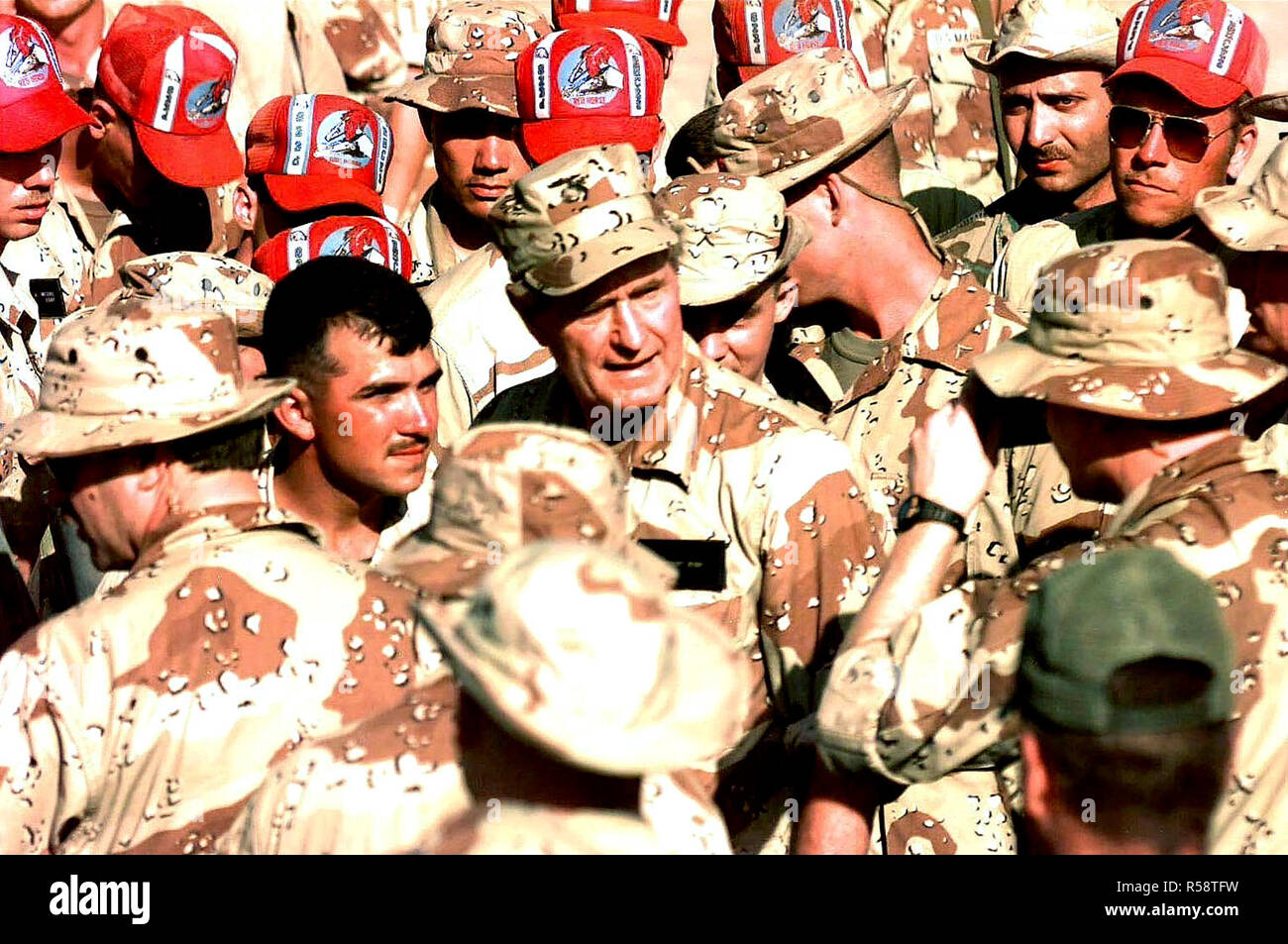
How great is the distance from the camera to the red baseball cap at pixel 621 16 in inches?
333

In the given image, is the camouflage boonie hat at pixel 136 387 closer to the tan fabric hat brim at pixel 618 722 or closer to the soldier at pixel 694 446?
the soldier at pixel 694 446

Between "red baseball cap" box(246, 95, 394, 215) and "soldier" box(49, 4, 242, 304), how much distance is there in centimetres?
30

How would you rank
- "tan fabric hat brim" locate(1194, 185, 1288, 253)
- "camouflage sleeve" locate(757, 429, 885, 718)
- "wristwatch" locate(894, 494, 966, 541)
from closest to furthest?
1. "wristwatch" locate(894, 494, 966, 541)
2. "camouflage sleeve" locate(757, 429, 885, 718)
3. "tan fabric hat brim" locate(1194, 185, 1288, 253)

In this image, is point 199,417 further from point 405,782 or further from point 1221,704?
point 1221,704

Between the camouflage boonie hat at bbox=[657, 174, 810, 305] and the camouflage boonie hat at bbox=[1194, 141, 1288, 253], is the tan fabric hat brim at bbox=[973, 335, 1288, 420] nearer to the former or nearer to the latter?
the camouflage boonie hat at bbox=[1194, 141, 1288, 253]

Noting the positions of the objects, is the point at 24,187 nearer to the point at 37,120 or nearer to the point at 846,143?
the point at 37,120

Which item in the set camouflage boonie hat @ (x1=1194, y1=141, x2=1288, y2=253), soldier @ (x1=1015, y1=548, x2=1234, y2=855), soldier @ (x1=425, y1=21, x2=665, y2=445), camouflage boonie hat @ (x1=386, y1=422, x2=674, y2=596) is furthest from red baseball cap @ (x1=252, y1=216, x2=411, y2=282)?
soldier @ (x1=1015, y1=548, x2=1234, y2=855)

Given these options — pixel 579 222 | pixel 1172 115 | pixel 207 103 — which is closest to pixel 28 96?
pixel 207 103

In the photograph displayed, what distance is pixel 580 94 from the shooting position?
23.5 ft

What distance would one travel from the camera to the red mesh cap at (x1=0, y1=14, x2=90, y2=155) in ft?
23.5

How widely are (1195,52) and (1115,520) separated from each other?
9.56 feet
